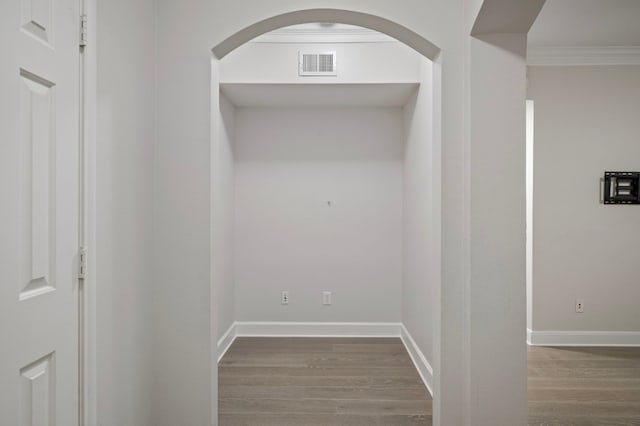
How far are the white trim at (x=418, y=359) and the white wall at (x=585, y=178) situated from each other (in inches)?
52.4

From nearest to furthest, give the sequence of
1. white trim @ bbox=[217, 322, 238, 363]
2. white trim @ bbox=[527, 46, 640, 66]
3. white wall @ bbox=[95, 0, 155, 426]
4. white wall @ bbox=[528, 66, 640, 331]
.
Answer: white wall @ bbox=[95, 0, 155, 426] → white trim @ bbox=[217, 322, 238, 363] → white trim @ bbox=[527, 46, 640, 66] → white wall @ bbox=[528, 66, 640, 331]

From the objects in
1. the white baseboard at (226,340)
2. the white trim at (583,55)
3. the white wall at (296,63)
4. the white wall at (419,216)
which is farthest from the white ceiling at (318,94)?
the white baseboard at (226,340)

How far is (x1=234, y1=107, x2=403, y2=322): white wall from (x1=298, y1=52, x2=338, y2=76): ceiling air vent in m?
0.89

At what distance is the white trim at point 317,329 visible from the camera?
443cm

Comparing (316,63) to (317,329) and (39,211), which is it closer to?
(317,329)

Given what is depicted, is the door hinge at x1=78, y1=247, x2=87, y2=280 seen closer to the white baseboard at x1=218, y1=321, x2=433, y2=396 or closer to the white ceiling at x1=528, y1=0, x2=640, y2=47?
the white baseboard at x1=218, y1=321, x2=433, y2=396

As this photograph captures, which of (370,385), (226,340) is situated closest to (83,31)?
(370,385)

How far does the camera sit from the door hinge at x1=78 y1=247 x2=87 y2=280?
62.0 inches

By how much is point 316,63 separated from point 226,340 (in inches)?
102

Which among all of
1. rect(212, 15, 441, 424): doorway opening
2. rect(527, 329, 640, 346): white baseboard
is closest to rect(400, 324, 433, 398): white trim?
rect(212, 15, 441, 424): doorway opening

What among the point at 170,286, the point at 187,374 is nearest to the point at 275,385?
the point at 187,374

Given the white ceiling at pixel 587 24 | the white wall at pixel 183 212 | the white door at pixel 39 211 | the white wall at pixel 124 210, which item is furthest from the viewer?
the white ceiling at pixel 587 24

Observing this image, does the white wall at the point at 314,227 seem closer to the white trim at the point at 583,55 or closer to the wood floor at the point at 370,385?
the wood floor at the point at 370,385

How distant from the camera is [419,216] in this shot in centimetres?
354
